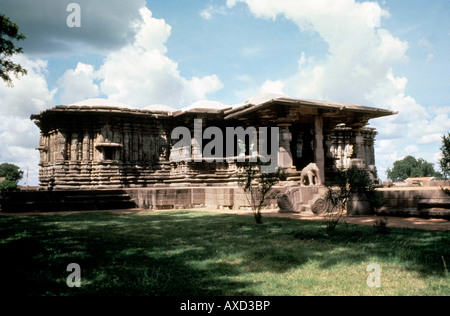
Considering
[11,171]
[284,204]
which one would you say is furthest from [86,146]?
[11,171]

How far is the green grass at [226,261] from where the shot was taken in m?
3.96

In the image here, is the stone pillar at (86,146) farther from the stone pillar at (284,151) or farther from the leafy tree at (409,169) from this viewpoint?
the leafy tree at (409,169)

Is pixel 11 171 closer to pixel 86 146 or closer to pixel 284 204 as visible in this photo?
pixel 86 146

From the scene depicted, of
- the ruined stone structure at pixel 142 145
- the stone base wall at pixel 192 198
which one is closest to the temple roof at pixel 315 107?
the ruined stone structure at pixel 142 145

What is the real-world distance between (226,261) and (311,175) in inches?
390

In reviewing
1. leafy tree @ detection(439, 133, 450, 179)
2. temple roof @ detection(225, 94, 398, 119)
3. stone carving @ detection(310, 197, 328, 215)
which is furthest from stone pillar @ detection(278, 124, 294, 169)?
leafy tree @ detection(439, 133, 450, 179)

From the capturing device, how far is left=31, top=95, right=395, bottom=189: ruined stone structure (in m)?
20.7

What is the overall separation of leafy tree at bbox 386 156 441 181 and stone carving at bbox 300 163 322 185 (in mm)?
65092

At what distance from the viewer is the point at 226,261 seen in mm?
5207
